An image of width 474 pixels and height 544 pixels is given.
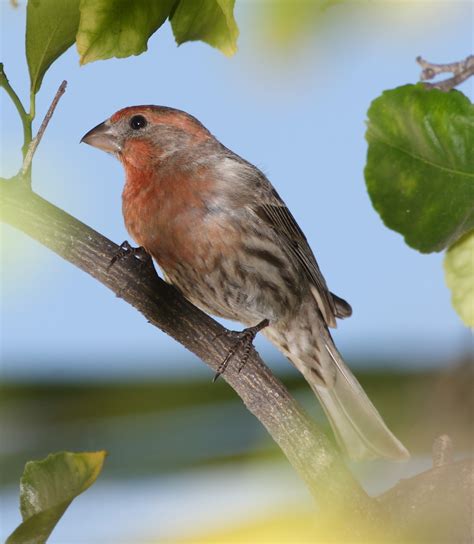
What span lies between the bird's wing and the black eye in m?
0.37

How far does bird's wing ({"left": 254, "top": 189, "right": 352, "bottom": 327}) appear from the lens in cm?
200

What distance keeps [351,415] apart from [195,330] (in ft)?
2.96

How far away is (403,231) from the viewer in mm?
1045

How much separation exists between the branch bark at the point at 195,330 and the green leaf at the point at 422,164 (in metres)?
0.36

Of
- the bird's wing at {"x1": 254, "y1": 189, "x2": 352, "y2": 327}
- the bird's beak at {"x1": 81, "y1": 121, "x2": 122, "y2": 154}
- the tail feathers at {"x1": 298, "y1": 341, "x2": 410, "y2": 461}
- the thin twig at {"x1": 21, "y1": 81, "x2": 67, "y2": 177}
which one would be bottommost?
the thin twig at {"x1": 21, "y1": 81, "x2": 67, "y2": 177}

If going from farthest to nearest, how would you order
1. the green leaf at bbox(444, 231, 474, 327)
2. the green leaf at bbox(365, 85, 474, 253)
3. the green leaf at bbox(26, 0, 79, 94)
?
1. the green leaf at bbox(444, 231, 474, 327)
2. the green leaf at bbox(365, 85, 474, 253)
3. the green leaf at bbox(26, 0, 79, 94)

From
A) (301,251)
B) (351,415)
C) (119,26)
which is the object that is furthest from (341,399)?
(119,26)

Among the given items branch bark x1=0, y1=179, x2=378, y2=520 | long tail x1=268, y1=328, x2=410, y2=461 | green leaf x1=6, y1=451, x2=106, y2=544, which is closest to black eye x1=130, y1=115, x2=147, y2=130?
long tail x1=268, y1=328, x2=410, y2=461

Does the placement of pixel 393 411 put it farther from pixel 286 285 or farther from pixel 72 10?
pixel 72 10

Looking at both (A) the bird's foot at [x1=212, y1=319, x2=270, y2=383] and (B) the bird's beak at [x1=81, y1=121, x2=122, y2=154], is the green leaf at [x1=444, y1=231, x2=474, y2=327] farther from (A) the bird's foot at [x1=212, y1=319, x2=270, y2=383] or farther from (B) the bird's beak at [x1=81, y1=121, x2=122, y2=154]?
(B) the bird's beak at [x1=81, y1=121, x2=122, y2=154]

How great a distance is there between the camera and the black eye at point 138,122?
2111 millimetres

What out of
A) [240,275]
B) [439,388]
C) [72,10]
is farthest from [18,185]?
[439,388]

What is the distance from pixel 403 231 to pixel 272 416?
39 cm

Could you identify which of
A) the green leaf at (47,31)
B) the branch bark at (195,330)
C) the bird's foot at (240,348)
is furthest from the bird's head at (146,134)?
the green leaf at (47,31)
